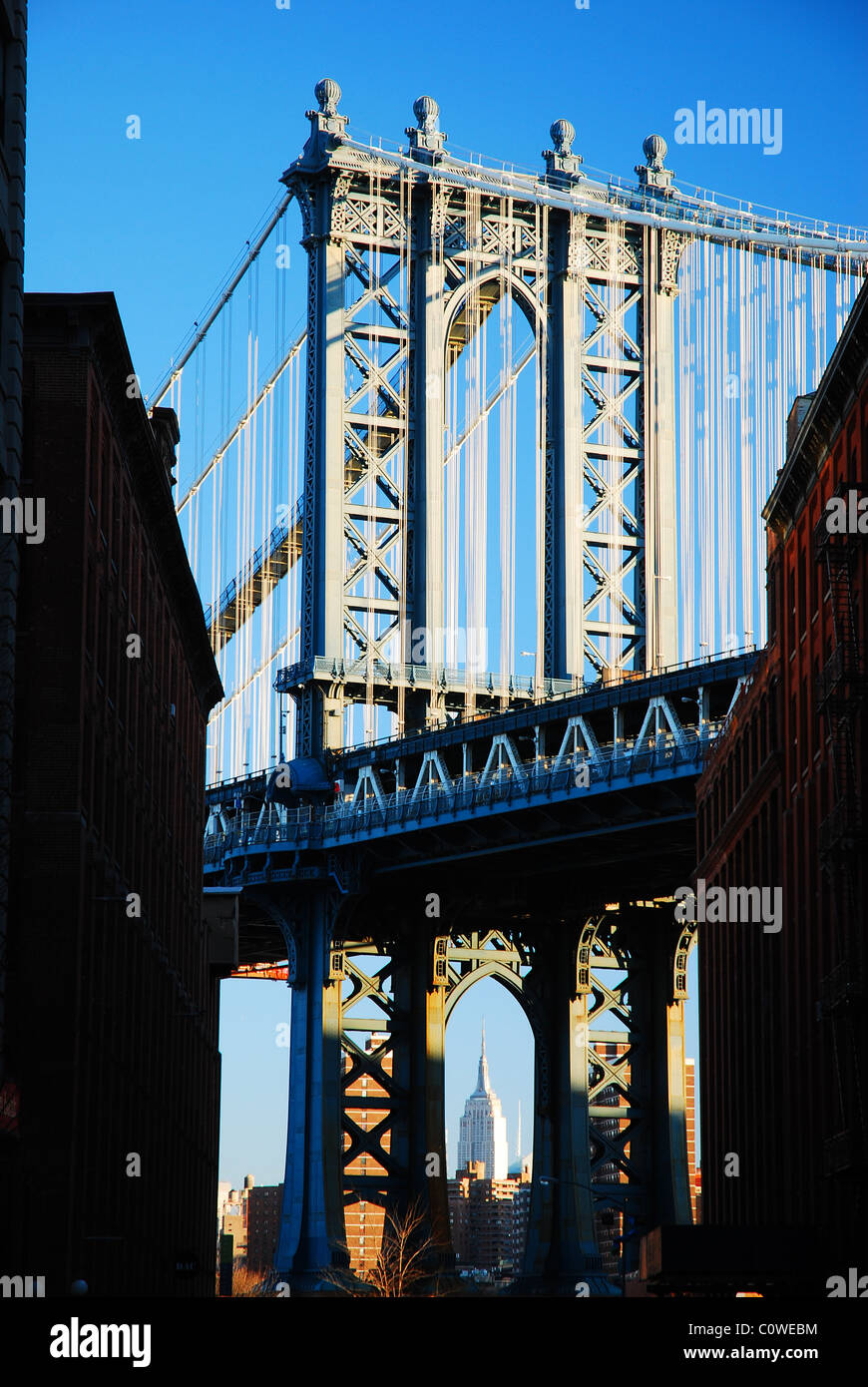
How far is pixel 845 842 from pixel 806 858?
7054 mm

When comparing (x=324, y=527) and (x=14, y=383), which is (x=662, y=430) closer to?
(x=324, y=527)

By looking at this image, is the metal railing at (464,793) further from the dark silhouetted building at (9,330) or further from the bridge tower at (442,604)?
the dark silhouetted building at (9,330)

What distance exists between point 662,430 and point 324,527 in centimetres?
→ 1549

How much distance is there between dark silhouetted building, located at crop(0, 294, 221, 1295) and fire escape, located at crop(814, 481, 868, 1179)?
13614 millimetres

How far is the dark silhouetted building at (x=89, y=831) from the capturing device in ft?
131

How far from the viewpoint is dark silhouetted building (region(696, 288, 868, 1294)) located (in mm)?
→ 44750

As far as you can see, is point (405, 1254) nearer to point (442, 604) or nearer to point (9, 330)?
point (442, 604)

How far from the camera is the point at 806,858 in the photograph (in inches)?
2013

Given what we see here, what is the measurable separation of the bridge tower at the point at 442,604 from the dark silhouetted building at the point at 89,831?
2842cm

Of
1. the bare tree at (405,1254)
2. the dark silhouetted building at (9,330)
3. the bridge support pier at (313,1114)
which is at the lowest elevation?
the bare tree at (405,1254)

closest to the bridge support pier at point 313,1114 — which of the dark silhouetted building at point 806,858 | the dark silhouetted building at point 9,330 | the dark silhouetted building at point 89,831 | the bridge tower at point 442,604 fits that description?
the bridge tower at point 442,604

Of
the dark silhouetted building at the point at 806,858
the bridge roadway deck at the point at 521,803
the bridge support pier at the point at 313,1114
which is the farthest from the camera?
the bridge support pier at the point at 313,1114

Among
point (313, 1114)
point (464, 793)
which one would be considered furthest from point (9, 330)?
point (313, 1114)
